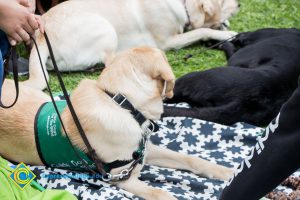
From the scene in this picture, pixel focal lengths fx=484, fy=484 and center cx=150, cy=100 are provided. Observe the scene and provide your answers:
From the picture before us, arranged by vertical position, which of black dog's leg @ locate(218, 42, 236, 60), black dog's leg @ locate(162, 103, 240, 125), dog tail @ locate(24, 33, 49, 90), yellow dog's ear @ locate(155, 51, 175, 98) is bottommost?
black dog's leg @ locate(218, 42, 236, 60)

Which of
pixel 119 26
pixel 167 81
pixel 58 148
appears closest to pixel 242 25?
pixel 119 26

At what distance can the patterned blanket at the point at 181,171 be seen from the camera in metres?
2.66

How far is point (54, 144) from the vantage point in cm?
264

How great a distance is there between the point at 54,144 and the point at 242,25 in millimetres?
3321

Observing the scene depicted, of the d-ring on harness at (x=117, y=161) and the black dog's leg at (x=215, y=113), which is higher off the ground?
the d-ring on harness at (x=117, y=161)

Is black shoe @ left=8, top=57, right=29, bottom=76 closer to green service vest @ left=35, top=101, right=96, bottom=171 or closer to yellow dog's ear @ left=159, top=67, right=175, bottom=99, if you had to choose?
green service vest @ left=35, top=101, right=96, bottom=171

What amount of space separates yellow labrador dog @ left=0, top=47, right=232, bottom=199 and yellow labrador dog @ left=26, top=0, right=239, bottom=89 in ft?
3.40

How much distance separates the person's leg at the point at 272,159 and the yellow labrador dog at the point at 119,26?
2.32 meters

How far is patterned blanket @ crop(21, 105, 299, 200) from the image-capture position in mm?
2662

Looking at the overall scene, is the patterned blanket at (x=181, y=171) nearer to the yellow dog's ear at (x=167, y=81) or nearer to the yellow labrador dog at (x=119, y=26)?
the yellow dog's ear at (x=167, y=81)

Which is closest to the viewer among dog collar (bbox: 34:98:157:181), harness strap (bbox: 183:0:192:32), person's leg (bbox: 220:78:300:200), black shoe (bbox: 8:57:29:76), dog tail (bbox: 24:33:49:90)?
person's leg (bbox: 220:78:300:200)

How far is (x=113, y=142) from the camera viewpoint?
8.30ft

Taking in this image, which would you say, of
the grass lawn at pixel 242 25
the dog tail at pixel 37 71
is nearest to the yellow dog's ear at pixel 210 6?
the grass lawn at pixel 242 25

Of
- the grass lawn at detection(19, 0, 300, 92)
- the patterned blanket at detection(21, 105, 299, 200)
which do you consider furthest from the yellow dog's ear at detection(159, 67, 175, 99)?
the grass lawn at detection(19, 0, 300, 92)
